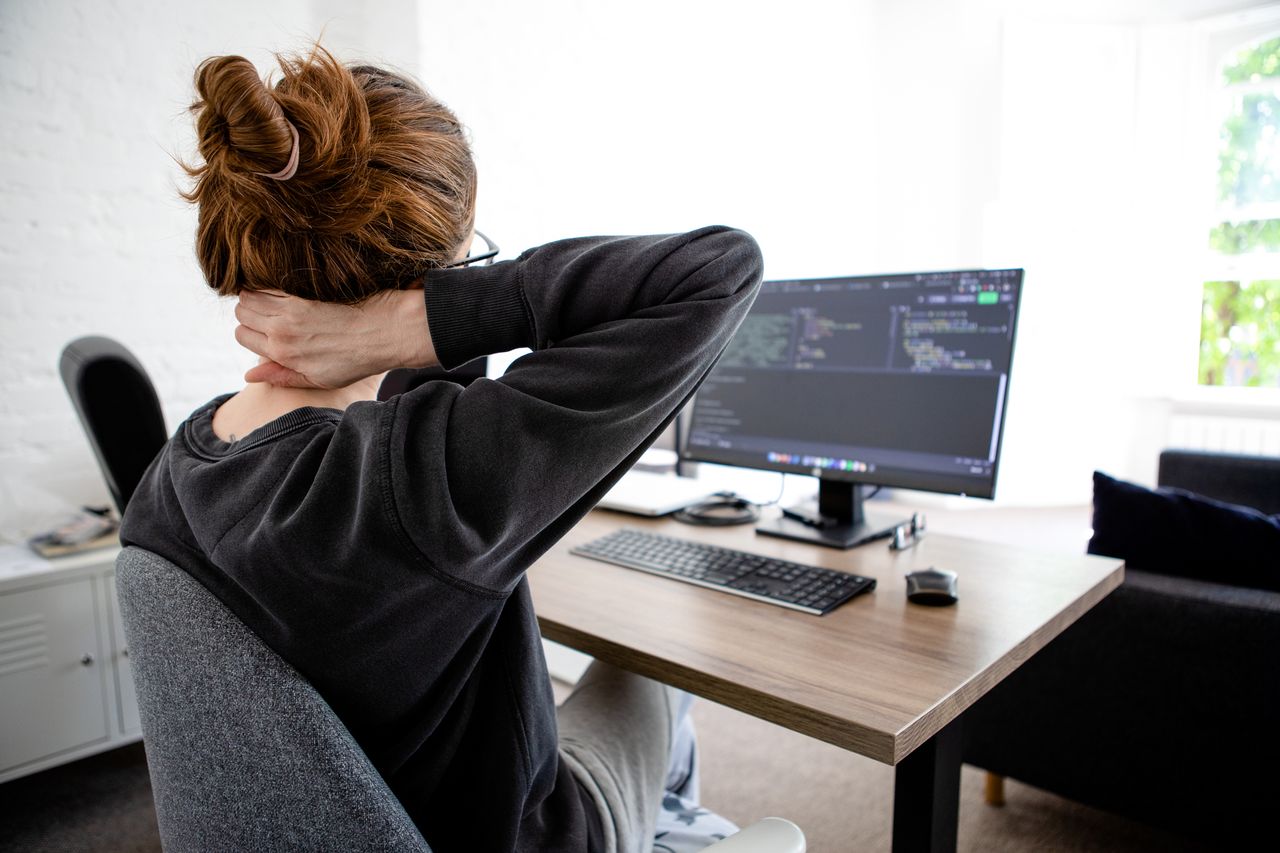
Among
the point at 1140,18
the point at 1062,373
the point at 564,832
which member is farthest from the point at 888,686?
the point at 1140,18

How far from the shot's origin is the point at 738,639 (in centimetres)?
Result: 104

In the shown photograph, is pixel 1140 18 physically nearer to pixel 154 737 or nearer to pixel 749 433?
pixel 749 433

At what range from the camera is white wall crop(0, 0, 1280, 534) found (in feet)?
7.91

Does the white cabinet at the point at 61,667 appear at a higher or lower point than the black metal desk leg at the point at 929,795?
lower

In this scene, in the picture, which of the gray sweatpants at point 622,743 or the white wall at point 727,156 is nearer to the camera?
the gray sweatpants at point 622,743

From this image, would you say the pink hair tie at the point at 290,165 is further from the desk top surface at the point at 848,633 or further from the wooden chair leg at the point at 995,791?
the wooden chair leg at the point at 995,791

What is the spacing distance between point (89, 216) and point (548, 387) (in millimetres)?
2397

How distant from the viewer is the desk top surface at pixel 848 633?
0.87 m

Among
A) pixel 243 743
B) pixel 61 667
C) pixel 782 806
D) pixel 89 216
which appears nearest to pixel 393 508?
pixel 243 743

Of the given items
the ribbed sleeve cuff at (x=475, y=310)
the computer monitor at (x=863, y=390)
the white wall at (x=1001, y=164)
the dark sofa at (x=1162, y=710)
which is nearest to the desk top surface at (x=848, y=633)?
the computer monitor at (x=863, y=390)

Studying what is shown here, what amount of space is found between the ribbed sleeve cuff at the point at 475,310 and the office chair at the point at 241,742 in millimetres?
277

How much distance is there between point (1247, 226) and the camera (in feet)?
14.8

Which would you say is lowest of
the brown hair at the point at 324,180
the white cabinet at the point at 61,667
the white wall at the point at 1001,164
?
the white cabinet at the point at 61,667

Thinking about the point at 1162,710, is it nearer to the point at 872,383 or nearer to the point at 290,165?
the point at 872,383
